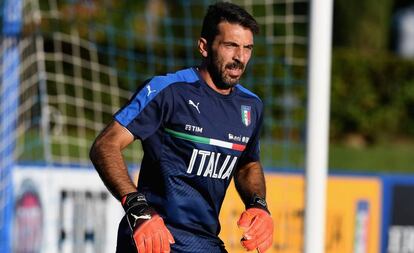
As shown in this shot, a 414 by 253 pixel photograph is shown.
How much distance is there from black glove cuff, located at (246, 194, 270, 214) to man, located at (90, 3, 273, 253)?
41mm

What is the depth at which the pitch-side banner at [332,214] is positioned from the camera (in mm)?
8469

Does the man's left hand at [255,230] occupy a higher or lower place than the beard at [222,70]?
lower

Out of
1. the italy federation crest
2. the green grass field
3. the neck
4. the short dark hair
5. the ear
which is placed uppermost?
the short dark hair

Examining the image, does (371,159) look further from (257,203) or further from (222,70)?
(222,70)

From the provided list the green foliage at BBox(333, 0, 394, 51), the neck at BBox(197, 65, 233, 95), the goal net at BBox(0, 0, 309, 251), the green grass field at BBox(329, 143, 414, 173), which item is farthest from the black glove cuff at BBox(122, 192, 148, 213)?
the green foliage at BBox(333, 0, 394, 51)

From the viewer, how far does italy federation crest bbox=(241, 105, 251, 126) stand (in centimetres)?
486

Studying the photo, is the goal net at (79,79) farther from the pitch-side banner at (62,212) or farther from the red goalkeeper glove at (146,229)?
the red goalkeeper glove at (146,229)

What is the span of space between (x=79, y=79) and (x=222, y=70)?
5.53 m

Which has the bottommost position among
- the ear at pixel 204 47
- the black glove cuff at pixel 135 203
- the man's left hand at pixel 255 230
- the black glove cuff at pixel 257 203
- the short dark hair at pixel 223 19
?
the man's left hand at pixel 255 230

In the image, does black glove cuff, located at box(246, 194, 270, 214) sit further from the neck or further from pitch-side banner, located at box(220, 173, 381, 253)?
pitch-side banner, located at box(220, 173, 381, 253)

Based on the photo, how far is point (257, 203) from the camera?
4855 mm

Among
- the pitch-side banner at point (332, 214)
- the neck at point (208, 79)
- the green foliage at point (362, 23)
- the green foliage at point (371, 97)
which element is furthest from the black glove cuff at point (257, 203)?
the green foliage at point (362, 23)

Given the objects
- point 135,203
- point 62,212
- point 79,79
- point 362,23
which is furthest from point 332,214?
point 362,23

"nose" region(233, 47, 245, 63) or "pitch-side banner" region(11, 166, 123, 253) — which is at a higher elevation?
"nose" region(233, 47, 245, 63)
